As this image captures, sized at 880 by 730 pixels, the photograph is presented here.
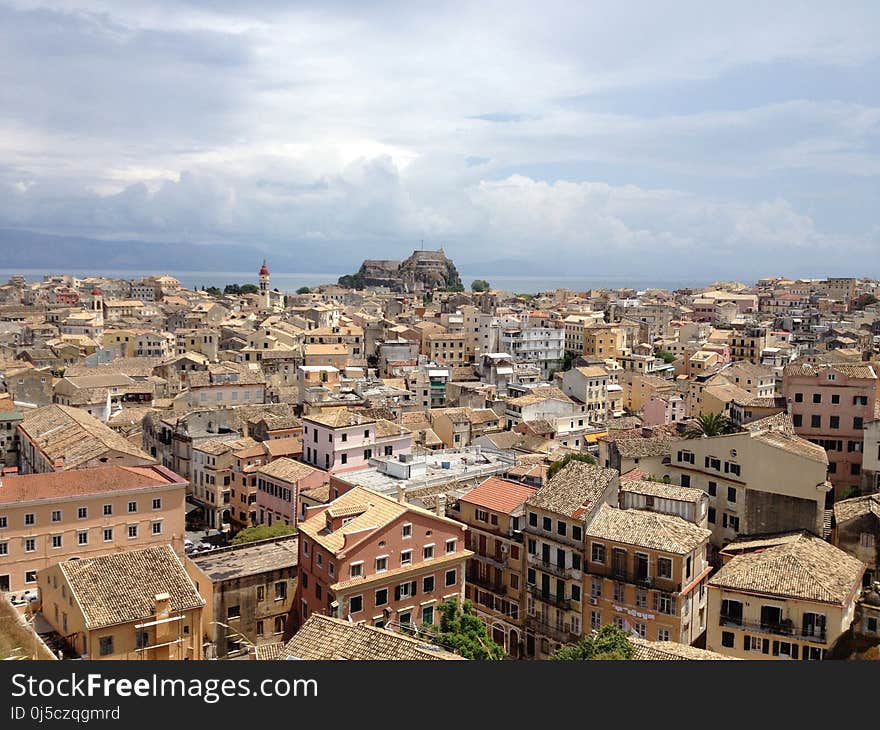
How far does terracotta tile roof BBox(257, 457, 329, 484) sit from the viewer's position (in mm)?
41031

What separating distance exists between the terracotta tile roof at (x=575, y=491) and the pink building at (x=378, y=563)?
330 centimetres

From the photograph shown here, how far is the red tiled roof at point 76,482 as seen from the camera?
110 feet

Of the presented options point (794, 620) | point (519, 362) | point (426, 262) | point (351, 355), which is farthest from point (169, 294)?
point (794, 620)

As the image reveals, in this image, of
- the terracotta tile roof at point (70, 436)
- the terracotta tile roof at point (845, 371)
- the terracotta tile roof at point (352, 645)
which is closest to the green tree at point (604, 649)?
the terracotta tile roof at point (352, 645)

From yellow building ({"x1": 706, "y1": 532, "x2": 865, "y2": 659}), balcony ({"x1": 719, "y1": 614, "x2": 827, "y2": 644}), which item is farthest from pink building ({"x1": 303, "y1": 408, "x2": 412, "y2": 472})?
balcony ({"x1": 719, "y1": 614, "x2": 827, "y2": 644})

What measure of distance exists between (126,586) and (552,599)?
14.6 m

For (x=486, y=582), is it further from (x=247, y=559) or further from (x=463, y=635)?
(x=247, y=559)

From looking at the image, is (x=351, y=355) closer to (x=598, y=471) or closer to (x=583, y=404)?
(x=583, y=404)

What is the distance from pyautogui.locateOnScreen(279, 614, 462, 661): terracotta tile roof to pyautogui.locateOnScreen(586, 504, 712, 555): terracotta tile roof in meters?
10.7

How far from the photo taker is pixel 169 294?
14762 centimetres

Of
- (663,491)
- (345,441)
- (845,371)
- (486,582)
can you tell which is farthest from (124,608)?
(845,371)

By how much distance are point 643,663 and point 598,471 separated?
1962cm

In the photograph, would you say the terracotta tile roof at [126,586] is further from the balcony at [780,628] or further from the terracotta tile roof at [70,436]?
the terracotta tile roof at [70,436]

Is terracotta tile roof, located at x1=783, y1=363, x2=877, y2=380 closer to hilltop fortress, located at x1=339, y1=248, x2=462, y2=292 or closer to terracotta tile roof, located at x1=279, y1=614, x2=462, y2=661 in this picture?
terracotta tile roof, located at x1=279, y1=614, x2=462, y2=661
